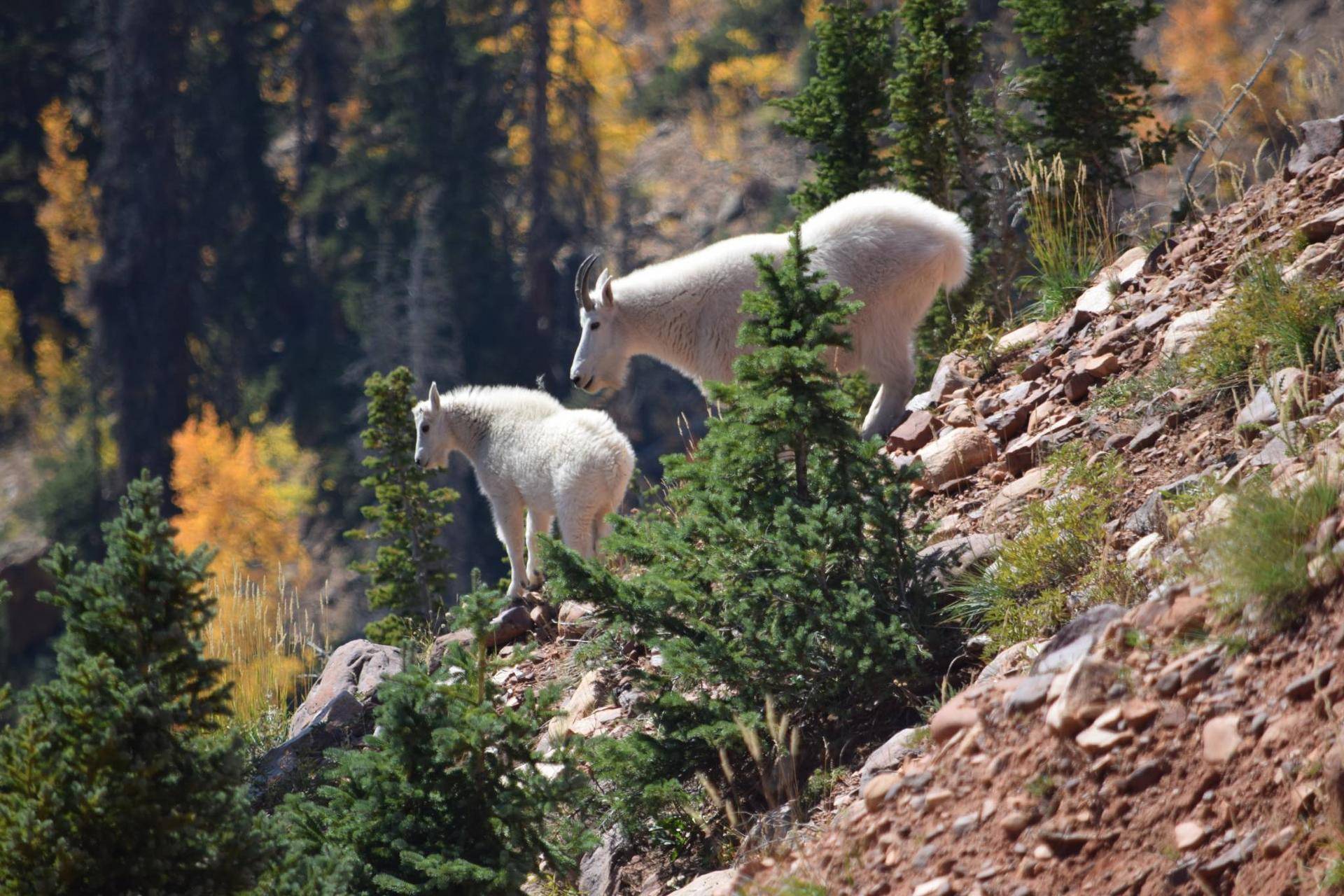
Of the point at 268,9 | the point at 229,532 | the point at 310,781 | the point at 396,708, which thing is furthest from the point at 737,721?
the point at 268,9

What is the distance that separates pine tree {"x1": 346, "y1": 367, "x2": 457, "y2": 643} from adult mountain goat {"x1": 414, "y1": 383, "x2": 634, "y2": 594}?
0.86 feet

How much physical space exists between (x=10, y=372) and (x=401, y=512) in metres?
42.1

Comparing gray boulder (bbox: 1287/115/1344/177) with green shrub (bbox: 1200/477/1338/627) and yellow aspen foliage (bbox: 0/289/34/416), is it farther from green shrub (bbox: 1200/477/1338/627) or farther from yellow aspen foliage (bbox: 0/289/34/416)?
yellow aspen foliage (bbox: 0/289/34/416)

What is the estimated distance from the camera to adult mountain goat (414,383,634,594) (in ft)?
29.3

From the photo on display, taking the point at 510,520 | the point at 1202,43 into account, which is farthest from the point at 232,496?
the point at 510,520

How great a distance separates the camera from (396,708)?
5.16m

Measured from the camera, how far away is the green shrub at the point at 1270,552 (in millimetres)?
4125

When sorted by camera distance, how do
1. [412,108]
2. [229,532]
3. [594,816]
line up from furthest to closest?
[229,532] < [412,108] < [594,816]

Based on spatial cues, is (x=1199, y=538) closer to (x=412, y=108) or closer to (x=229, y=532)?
(x=412, y=108)

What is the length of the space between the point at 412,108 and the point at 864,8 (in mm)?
25358

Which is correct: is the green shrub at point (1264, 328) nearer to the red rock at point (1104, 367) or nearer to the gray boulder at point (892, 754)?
the red rock at point (1104, 367)

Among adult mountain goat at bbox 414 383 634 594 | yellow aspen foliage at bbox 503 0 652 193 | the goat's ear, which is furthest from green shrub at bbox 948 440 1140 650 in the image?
yellow aspen foliage at bbox 503 0 652 193

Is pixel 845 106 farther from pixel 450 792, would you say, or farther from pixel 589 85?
pixel 589 85

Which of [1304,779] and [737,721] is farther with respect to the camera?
[737,721]
